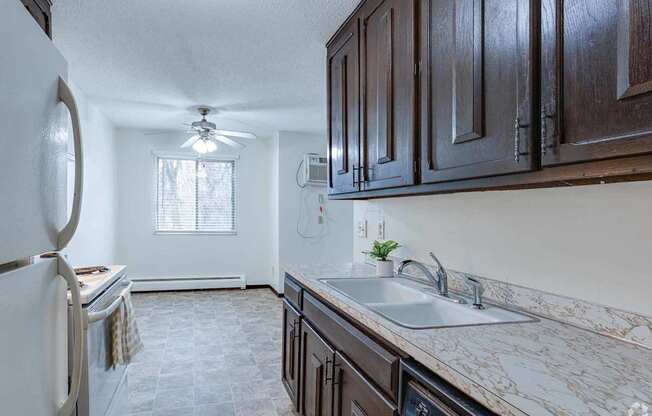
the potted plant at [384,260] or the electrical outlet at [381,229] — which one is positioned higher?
the electrical outlet at [381,229]

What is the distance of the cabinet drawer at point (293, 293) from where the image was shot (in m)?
2.23

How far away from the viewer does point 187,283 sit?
5945 mm

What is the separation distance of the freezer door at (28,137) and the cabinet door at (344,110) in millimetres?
1529

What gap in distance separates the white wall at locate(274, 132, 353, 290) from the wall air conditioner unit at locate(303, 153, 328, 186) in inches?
5.0

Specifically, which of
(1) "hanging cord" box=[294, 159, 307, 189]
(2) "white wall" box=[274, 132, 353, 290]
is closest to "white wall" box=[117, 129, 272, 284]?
(2) "white wall" box=[274, 132, 353, 290]

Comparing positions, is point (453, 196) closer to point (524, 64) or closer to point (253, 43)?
point (524, 64)

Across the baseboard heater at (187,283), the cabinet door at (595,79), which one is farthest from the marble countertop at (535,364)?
the baseboard heater at (187,283)

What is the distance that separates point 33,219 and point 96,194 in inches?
166

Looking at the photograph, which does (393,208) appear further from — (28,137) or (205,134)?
(205,134)

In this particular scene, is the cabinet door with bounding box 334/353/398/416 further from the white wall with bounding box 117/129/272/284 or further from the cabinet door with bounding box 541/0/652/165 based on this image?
the white wall with bounding box 117/129/272/284

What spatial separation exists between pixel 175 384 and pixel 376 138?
231 cm

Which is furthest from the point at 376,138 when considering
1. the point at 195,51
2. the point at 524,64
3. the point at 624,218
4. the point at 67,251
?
the point at 67,251

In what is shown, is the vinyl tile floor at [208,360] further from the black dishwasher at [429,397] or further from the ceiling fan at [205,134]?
the ceiling fan at [205,134]

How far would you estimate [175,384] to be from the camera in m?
2.91
